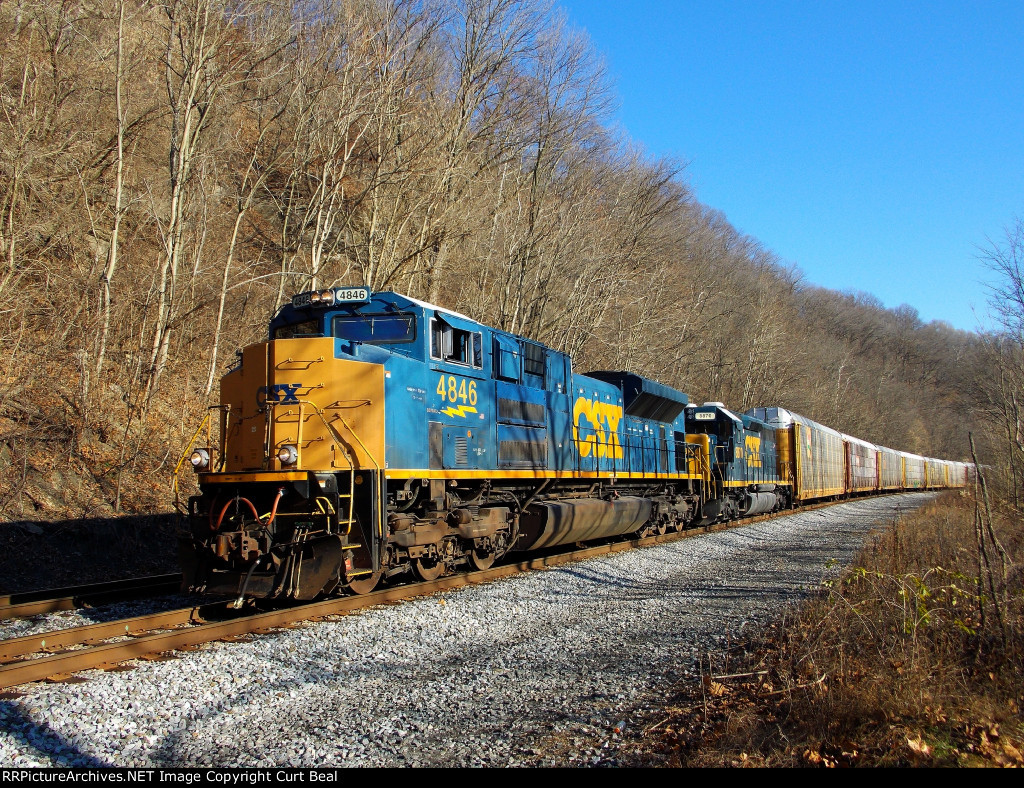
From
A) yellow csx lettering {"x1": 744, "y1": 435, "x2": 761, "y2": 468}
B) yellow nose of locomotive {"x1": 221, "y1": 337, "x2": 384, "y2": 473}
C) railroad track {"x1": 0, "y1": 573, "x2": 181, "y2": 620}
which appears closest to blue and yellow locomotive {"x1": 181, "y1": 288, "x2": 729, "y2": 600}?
yellow nose of locomotive {"x1": 221, "y1": 337, "x2": 384, "y2": 473}

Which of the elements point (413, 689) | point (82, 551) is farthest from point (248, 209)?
point (413, 689)

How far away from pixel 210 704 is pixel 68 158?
1502 cm

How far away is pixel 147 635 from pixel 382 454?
2.76 meters

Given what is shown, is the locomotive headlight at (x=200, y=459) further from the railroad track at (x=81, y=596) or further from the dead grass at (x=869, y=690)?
the dead grass at (x=869, y=690)

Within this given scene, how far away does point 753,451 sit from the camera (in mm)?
23500

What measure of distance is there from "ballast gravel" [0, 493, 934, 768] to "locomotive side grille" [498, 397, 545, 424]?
2640mm

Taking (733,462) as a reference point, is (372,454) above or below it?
above

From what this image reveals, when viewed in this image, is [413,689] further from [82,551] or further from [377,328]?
[82,551]

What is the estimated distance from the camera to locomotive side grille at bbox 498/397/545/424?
10766 millimetres

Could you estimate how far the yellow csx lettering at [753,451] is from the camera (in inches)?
901

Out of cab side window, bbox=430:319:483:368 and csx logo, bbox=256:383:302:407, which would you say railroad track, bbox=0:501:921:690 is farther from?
cab side window, bbox=430:319:483:368

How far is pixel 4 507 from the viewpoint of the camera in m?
11.2

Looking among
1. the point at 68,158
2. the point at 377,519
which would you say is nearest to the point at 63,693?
the point at 377,519
